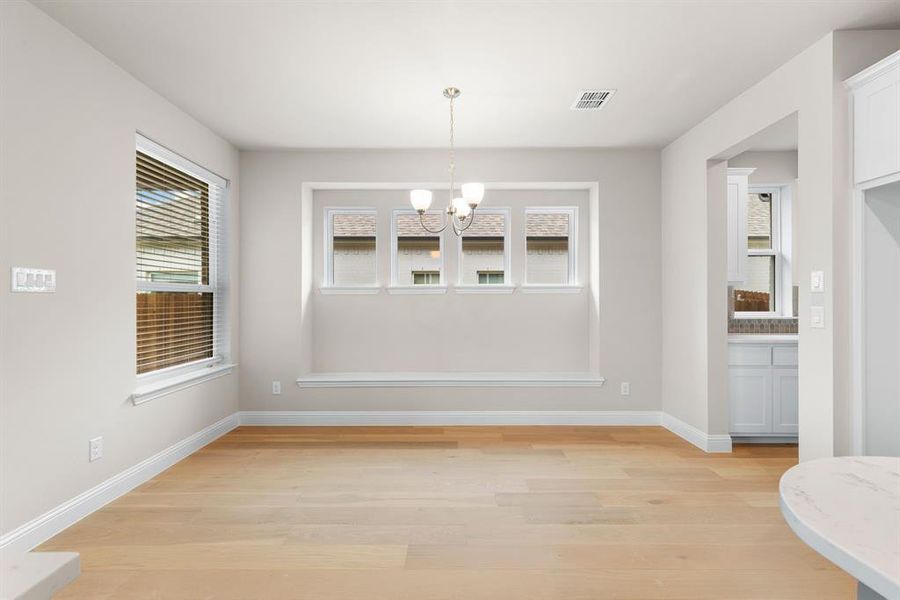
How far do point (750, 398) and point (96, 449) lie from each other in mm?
4759

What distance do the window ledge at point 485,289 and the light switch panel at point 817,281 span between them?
273cm

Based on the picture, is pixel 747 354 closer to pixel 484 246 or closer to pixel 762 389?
pixel 762 389

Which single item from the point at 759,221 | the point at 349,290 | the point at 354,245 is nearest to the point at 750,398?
the point at 759,221

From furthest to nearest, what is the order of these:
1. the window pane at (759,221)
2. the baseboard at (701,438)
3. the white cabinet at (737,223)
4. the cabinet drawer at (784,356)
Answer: the window pane at (759,221), the white cabinet at (737,223), the cabinet drawer at (784,356), the baseboard at (701,438)

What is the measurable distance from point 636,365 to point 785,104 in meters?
2.60

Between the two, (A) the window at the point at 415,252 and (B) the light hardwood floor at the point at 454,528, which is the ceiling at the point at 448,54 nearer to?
(A) the window at the point at 415,252

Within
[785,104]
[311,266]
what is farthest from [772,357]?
[311,266]

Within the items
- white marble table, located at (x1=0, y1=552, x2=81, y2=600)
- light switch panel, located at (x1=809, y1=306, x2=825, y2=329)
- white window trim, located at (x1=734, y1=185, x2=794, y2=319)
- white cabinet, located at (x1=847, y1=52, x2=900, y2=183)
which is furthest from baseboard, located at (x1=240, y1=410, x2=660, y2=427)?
white marble table, located at (x1=0, y1=552, x2=81, y2=600)

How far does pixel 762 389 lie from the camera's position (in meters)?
4.29

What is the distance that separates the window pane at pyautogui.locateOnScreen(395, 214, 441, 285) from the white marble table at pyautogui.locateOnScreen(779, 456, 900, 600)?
4293 mm

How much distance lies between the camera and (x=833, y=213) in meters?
2.78

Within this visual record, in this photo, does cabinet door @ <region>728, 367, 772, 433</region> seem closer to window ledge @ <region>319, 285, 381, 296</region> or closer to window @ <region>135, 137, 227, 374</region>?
window ledge @ <region>319, 285, 381, 296</region>

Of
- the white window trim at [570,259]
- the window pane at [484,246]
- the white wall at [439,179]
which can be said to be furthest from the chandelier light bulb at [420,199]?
the white window trim at [570,259]

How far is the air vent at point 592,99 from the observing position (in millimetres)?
3549
